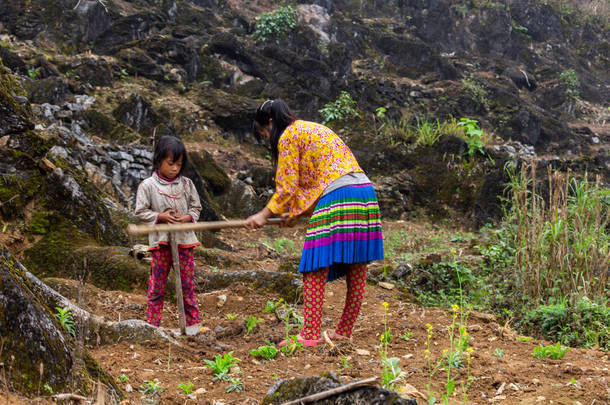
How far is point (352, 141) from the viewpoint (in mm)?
11820

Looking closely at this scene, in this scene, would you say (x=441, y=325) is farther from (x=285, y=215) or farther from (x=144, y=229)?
(x=144, y=229)

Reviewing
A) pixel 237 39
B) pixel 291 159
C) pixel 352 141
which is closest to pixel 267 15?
pixel 237 39

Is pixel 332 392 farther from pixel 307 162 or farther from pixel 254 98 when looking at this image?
Answer: pixel 254 98

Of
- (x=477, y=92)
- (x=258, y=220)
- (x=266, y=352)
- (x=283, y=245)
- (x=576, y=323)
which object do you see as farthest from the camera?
(x=477, y=92)

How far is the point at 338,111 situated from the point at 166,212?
10.1m

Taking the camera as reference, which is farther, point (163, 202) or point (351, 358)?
point (163, 202)

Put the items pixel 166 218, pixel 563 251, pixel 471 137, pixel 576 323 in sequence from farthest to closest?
pixel 471 137 < pixel 563 251 < pixel 576 323 < pixel 166 218

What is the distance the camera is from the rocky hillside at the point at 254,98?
15.7ft

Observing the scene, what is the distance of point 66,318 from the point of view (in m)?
2.90

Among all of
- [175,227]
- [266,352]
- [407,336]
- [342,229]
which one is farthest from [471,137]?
[175,227]

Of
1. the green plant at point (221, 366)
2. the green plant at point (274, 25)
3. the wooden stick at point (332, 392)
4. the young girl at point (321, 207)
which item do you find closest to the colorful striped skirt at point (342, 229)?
the young girl at point (321, 207)

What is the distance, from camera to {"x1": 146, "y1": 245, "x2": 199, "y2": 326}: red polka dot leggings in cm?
363

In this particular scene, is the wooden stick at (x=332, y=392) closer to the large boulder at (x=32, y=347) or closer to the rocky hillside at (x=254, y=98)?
the large boulder at (x=32, y=347)

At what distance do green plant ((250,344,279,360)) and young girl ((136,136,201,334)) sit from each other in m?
0.75
